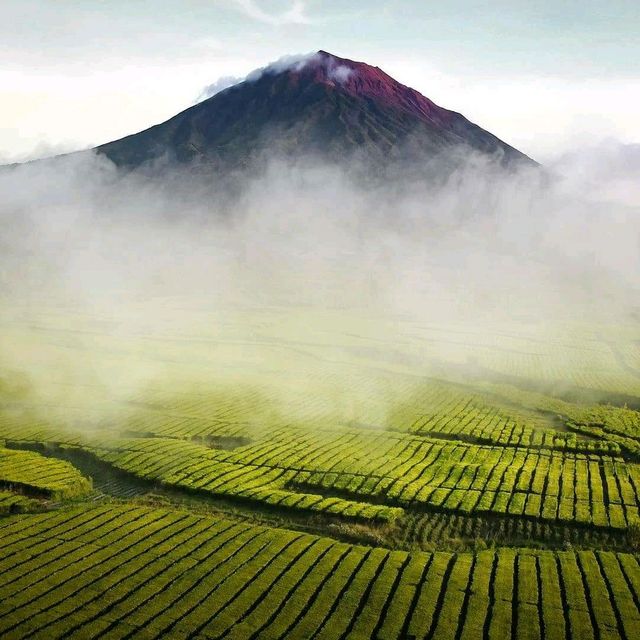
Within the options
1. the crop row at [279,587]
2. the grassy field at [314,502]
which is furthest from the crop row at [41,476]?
the crop row at [279,587]

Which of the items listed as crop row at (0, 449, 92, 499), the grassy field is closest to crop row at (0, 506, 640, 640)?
the grassy field

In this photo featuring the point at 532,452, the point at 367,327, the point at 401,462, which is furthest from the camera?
the point at 367,327

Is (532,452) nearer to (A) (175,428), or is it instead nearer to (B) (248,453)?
(B) (248,453)

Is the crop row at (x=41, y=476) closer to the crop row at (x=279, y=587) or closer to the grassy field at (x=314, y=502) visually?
the grassy field at (x=314, y=502)

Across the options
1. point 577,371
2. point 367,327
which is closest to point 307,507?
point 577,371

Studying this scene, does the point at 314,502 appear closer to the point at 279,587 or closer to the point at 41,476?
the point at 279,587

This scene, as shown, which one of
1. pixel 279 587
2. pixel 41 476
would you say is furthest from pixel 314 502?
pixel 41 476

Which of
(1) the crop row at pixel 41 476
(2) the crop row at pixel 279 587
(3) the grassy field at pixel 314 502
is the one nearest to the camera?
(2) the crop row at pixel 279 587
